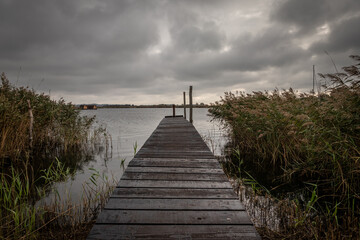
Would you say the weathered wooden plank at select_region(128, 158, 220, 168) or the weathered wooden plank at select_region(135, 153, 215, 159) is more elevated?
the weathered wooden plank at select_region(135, 153, 215, 159)

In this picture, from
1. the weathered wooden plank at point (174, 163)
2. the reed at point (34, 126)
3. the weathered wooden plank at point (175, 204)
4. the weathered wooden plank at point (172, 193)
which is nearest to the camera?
the weathered wooden plank at point (175, 204)

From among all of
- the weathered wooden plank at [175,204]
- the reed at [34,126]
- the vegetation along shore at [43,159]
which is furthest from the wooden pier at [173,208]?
the reed at [34,126]

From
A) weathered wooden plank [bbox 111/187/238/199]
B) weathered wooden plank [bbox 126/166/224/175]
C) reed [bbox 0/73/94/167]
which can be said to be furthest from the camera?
reed [bbox 0/73/94/167]

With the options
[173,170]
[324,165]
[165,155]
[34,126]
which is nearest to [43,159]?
[34,126]

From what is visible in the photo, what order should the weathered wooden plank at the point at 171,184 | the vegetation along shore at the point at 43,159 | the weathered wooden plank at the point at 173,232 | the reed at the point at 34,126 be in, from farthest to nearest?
the reed at the point at 34,126 < the vegetation along shore at the point at 43,159 < the weathered wooden plank at the point at 171,184 < the weathered wooden plank at the point at 173,232

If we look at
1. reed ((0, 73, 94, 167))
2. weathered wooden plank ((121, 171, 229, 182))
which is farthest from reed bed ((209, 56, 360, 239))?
reed ((0, 73, 94, 167))

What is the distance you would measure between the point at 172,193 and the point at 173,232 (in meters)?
0.72

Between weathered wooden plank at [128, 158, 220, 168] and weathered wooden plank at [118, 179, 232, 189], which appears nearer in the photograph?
weathered wooden plank at [118, 179, 232, 189]

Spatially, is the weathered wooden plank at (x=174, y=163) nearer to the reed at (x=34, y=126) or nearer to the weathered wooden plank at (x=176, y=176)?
the weathered wooden plank at (x=176, y=176)

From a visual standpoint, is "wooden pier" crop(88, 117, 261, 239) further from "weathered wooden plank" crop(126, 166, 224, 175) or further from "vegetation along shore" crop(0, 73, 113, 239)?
"vegetation along shore" crop(0, 73, 113, 239)

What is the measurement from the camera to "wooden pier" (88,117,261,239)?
149 centimetres

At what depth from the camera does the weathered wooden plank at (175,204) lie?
187 centimetres

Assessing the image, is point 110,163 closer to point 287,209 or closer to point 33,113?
point 33,113

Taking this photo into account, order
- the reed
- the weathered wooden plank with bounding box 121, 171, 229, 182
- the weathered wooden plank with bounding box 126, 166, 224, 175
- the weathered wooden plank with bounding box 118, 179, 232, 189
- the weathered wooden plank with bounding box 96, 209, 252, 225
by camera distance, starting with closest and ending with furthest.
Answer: the weathered wooden plank with bounding box 96, 209, 252, 225, the weathered wooden plank with bounding box 118, 179, 232, 189, the weathered wooden plank with bounding box 121, 171, 229, 182, the weathered wooden plank with bounding box 126, 166, 224, 175, the reed
